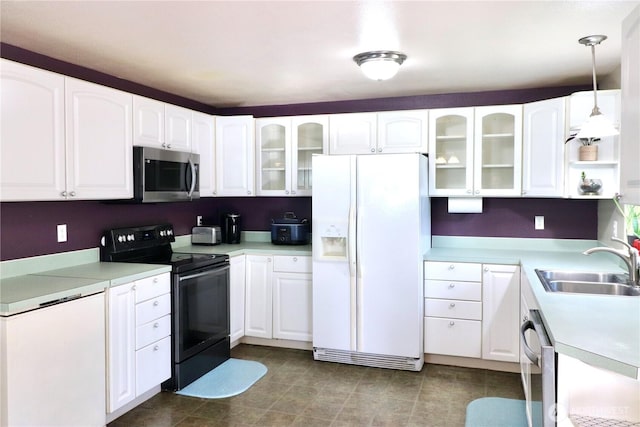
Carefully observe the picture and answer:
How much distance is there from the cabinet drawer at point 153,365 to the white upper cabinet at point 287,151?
71.5 inches

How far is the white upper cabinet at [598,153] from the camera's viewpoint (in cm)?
340

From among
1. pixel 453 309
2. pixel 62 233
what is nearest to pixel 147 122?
pixel 62 233

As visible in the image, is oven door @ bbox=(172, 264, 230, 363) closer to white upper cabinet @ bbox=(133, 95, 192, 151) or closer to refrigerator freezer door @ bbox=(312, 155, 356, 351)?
refrigerator freezer door @ bbox=(312, 155, 356, 351)

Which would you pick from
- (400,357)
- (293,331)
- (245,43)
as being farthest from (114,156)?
(400,357)

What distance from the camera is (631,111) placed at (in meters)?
1.62

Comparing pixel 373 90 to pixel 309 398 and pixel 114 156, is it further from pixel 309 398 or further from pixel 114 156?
pixel 309 398

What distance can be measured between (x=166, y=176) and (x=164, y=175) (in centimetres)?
3

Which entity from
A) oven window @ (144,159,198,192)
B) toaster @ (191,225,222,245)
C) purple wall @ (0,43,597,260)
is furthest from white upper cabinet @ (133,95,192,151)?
toaster @ (191,225,222,245)

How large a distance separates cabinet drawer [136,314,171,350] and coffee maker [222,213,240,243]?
4.87ft

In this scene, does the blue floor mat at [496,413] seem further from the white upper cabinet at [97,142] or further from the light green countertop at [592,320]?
the white upper cabinet at [97,142]

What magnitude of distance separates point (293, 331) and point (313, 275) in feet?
1.98

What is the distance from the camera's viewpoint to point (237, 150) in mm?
4484

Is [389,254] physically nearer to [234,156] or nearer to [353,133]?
[353,133]

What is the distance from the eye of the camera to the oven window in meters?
3.44
